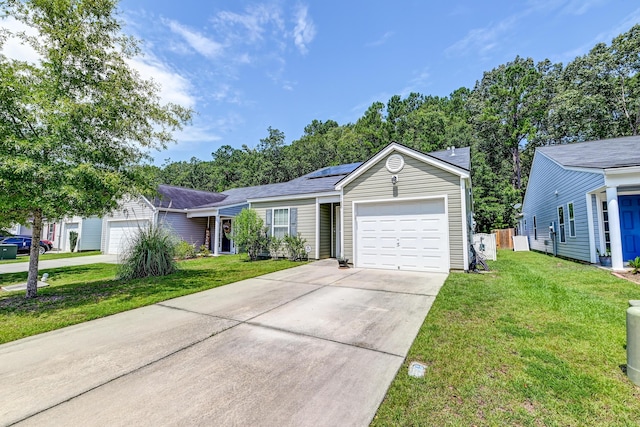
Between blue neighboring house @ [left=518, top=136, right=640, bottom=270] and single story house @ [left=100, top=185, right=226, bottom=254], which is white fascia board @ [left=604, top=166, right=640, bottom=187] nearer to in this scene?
blue neighboring house @ [left=518, top=136, right=640, bottom=270]

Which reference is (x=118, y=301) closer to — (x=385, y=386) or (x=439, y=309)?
(x=385, y=386)

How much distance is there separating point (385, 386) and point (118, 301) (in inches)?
228

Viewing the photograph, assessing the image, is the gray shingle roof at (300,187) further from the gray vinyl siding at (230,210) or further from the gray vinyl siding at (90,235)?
the gray vinyl siding at (90,235)

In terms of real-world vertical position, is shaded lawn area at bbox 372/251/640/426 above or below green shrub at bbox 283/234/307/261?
below

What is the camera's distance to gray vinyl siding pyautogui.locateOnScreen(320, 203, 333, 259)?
12.1m

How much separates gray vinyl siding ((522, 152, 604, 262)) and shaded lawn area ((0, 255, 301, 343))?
34.5ft

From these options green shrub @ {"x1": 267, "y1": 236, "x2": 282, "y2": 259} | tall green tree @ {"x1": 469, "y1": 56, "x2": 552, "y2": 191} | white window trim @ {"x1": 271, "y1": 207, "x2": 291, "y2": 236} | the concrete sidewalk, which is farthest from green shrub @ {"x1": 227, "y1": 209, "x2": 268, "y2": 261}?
tall green tree @ {"x1": 469, "y1": 56, "x2": 552, "y2": 191}

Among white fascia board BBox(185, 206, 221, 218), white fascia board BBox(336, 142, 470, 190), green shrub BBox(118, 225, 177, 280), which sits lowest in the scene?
green shrub BBox(118, 225, 177, 280)

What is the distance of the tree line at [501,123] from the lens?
24781mm

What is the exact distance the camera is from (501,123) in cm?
3070

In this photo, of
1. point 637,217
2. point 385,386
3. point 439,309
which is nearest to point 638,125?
point 637,217

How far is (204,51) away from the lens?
10938 mm

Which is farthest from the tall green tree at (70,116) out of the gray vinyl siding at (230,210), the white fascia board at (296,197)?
the gray vinyl siding at (230,210)

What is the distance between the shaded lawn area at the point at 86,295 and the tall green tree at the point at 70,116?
2.66 feet
